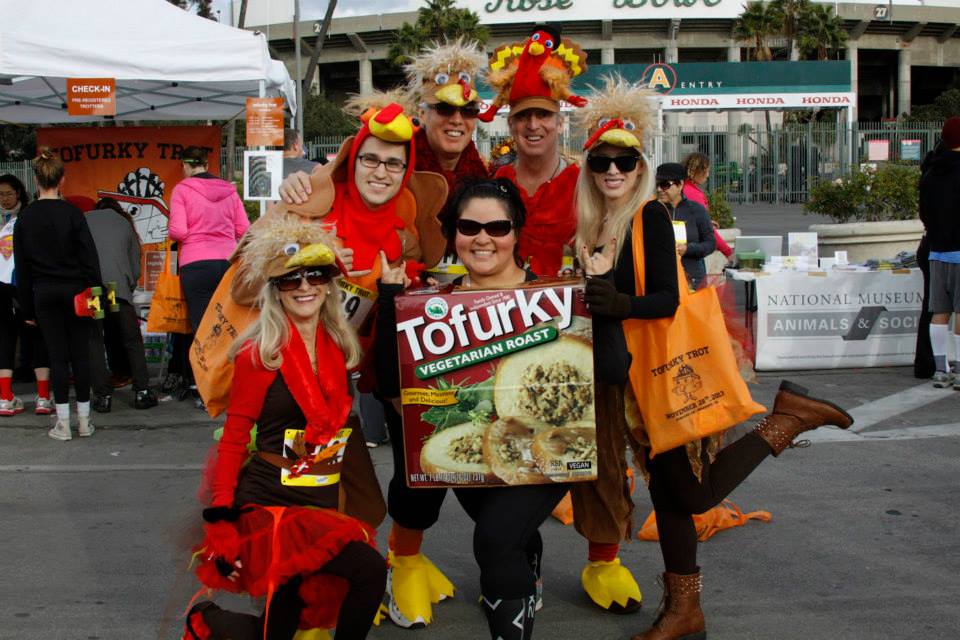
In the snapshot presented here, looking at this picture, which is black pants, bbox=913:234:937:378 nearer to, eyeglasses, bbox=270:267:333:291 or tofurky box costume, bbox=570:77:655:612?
tofurky box costume, bbox=570:77:655:612

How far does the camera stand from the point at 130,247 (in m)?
8.12

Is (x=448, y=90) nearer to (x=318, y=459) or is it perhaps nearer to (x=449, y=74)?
(x=449, y=74)

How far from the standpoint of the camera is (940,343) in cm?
774

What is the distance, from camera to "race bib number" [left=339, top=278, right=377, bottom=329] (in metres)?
3.48

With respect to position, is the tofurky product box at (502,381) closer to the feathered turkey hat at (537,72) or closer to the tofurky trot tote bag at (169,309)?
the feathered turkey hat at (537,72)

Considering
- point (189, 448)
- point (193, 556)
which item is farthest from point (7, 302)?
point (193, 556)

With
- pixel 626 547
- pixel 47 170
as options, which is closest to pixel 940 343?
pixel 626 547

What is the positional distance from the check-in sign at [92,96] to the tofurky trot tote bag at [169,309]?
2102 mm

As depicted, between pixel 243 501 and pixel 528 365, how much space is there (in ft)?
3.21

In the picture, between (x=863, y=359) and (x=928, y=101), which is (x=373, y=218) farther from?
(x=928, y=101)

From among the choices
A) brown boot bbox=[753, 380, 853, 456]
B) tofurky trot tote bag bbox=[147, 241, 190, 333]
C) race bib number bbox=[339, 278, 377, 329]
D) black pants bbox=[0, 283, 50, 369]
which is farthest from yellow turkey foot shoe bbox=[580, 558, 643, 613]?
black pants bbox=[0, 283, 50, 369]

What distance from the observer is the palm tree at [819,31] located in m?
45.3

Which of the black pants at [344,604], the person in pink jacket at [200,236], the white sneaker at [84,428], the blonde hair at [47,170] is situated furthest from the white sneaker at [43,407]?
the black pants at [344,604]

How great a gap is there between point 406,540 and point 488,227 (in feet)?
Answer: 4.33
